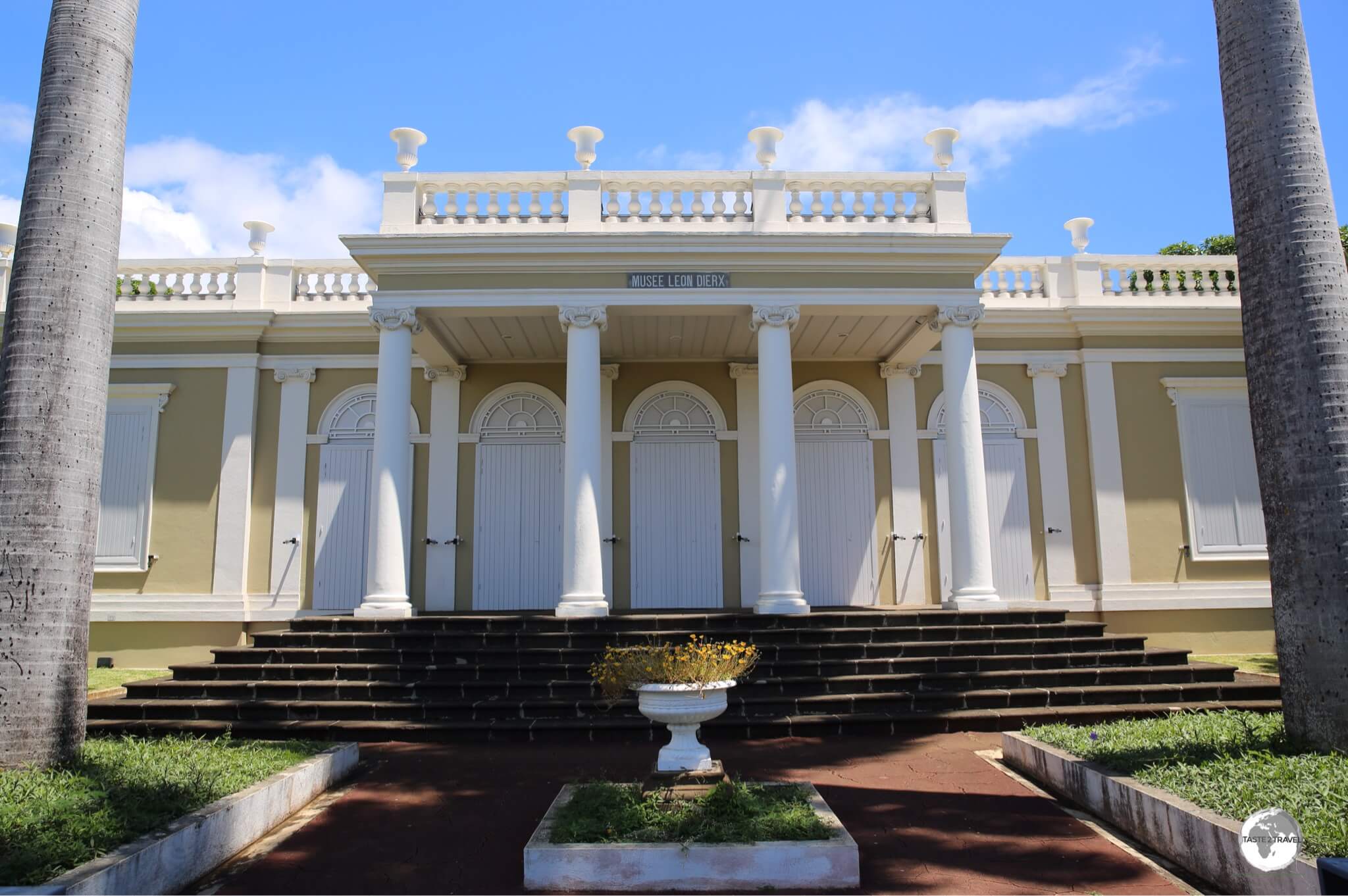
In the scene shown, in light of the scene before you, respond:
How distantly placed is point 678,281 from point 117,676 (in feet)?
30.6

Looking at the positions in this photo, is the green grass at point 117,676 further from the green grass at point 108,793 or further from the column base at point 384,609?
the green grass at point 108,793

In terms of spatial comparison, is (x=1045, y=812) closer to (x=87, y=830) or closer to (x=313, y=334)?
(x=87, y=830)

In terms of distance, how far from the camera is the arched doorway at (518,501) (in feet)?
44.9

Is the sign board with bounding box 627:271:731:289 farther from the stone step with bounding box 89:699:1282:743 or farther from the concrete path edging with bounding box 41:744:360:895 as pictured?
the concrete path edging with bounding box 41:744:360:895

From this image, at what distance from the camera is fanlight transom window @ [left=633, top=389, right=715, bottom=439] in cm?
1408

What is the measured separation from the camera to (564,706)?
896 centimetres

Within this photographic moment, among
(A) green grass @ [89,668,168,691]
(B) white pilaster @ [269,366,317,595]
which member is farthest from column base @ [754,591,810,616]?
(A) green grass @ [89,668,168,691]

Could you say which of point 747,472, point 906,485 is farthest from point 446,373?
point 906,485

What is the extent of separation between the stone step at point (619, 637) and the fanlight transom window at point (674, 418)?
439 centimetres

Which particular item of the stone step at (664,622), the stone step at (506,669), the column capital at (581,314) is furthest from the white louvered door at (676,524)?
the stone step at (506,669)

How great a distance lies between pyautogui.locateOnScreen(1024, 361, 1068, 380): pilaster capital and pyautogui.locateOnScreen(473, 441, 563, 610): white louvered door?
7476 millimetres
